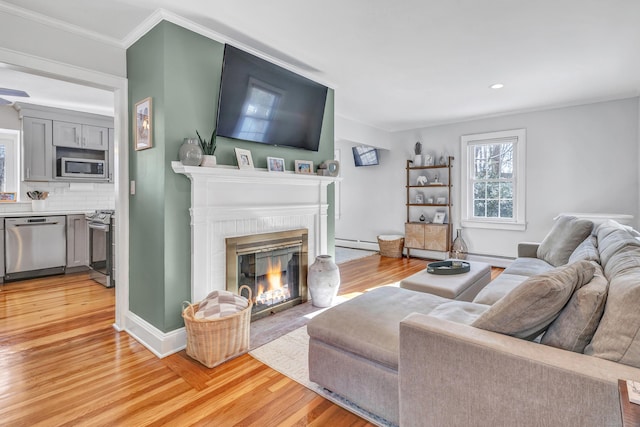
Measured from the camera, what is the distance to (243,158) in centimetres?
279

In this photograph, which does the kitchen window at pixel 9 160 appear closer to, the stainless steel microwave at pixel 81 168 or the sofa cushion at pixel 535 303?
the stainless steel microwave at pixel 81 168

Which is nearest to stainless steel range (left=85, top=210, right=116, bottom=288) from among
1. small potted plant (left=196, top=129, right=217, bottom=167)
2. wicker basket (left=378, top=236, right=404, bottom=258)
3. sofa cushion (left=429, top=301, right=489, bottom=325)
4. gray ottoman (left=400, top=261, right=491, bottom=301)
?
small potted plant (left=196, top=129, right=217, bottom=167)

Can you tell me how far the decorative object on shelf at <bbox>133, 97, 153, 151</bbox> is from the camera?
7.98 feet

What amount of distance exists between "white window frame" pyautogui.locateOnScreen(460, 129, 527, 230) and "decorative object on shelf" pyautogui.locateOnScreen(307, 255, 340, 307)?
128 inches

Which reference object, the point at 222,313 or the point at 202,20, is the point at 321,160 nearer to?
the point at 202,20

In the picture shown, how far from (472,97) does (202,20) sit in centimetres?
337

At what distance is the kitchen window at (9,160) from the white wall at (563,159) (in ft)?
19.9

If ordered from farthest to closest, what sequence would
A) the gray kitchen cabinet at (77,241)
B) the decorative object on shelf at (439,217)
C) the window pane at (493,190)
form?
the decorative object on shelf at (439,217) < the window pane at (493,190) < the gray kitchen cabinet at (77,241)

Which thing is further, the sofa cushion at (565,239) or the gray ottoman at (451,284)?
the sofa cushion at (565,239)

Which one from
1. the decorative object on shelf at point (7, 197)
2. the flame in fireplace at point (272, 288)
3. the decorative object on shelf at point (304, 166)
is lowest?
the flame in fireplace at point (272, 288)

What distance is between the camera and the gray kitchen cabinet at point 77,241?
4625mm

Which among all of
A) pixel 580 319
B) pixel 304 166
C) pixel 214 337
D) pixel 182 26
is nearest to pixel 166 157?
pixel 182 26

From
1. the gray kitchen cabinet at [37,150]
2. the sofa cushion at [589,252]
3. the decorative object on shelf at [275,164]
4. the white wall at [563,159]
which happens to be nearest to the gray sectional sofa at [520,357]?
the sofa cushion at [589,252]

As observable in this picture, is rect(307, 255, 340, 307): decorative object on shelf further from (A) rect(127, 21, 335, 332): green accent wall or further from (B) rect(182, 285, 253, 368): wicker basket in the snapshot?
(A) rect(127, 21, 335, 332): green accent wall
